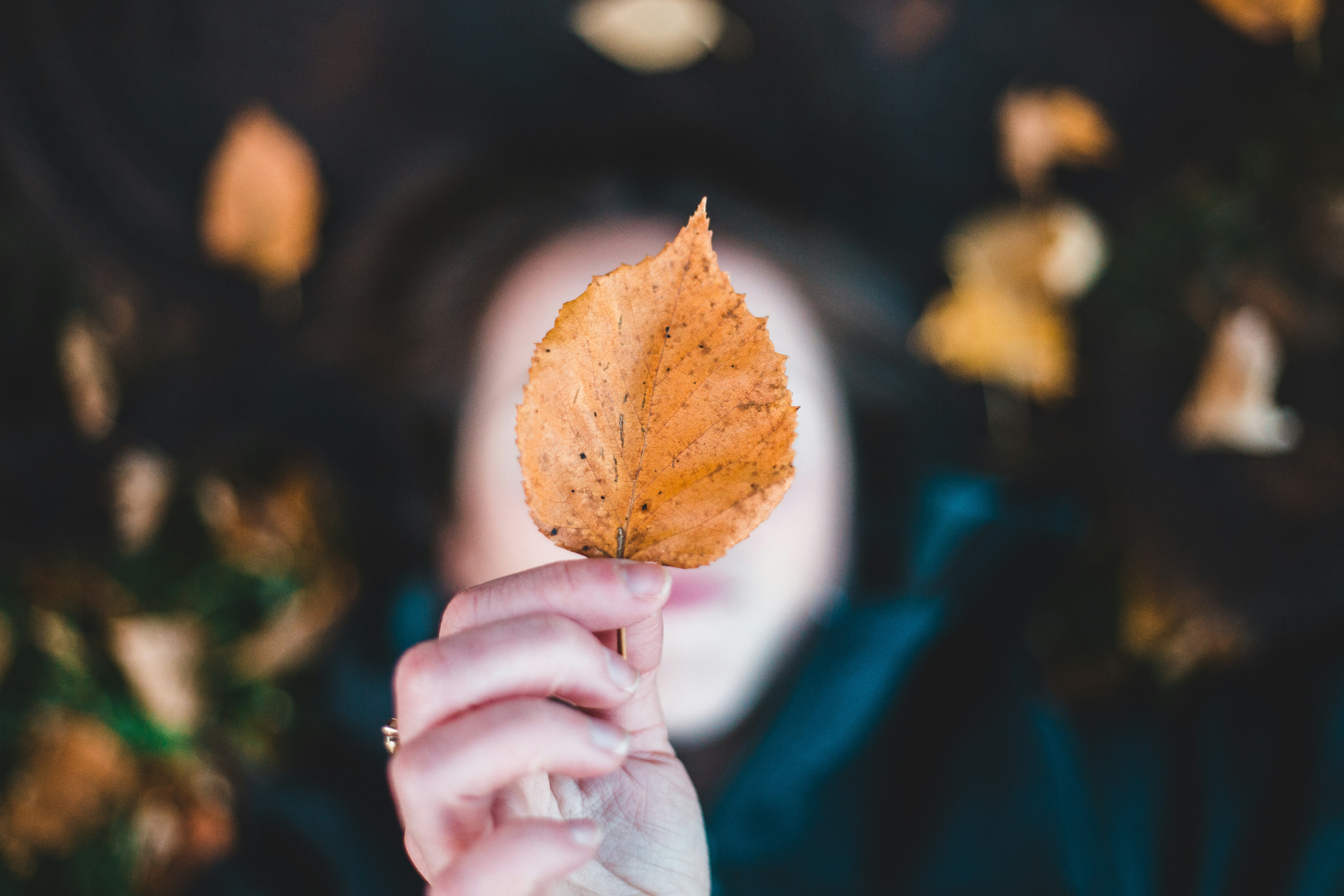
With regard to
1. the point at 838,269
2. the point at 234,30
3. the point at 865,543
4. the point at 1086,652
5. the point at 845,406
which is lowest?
the point at 1086,652

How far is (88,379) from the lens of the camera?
96cm

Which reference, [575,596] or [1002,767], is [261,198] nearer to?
[575,596]

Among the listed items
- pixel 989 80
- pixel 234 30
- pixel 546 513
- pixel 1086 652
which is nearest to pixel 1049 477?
pixel 1086 652

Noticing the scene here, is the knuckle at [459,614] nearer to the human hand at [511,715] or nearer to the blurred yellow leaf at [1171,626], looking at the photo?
the human hand at [511,715]

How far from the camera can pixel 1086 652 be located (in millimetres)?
1107

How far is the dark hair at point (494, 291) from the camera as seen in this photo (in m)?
1.05

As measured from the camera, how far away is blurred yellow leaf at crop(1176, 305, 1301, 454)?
33.7 inches

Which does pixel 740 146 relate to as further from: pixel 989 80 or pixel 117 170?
pixel 117 170

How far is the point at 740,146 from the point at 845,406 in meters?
0.43

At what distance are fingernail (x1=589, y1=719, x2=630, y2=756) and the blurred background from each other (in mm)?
691

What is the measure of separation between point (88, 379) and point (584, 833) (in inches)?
37.1

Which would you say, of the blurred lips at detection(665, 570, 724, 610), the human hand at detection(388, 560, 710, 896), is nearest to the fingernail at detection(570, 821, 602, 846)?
the human hand at detection(388, 560, 710, 896)

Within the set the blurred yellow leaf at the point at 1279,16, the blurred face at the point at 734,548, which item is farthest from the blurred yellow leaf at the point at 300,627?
the blurred yellow leaf at the point at 1279,16

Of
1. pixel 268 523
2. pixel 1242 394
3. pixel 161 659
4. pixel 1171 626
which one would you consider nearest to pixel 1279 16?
pixel 1242 394
